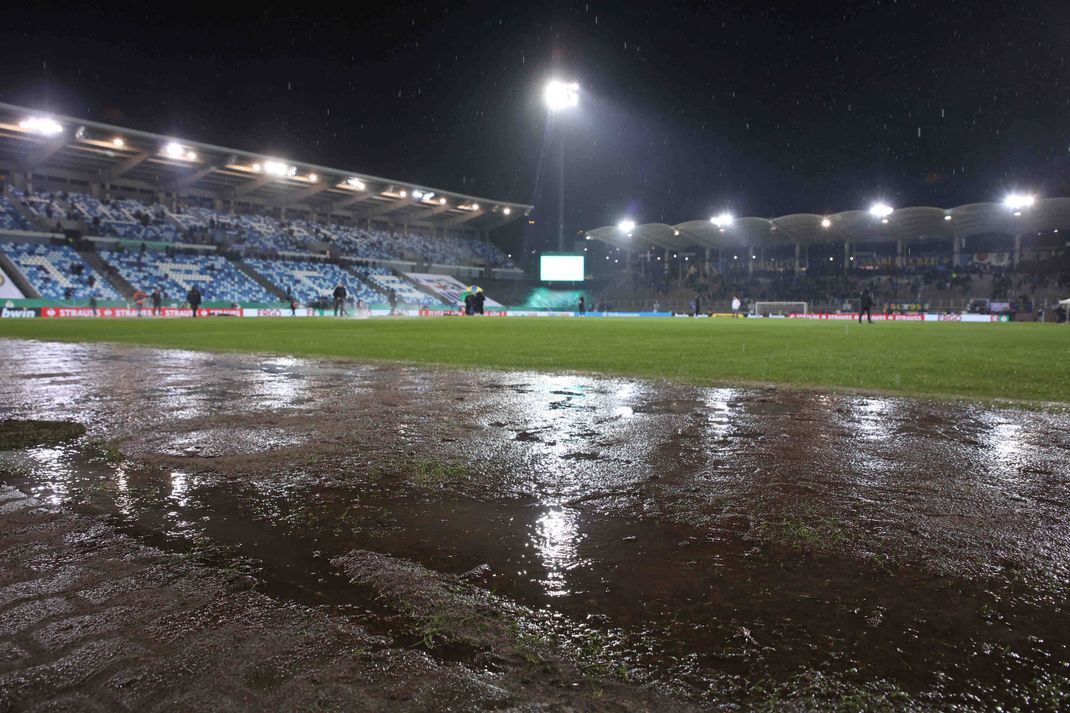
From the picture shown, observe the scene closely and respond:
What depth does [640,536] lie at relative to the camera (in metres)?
2.27

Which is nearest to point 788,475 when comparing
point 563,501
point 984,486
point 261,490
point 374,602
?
point 984,486

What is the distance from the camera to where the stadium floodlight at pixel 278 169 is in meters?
46.5

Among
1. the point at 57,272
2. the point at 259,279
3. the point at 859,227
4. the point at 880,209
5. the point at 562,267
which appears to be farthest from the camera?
the point at 562,267

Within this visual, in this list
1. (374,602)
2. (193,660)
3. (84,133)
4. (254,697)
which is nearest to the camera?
(254,697)

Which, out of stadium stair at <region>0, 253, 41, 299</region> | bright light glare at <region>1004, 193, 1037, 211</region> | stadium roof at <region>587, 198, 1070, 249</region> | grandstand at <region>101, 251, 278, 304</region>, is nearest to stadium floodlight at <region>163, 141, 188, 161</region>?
grandstand at <region>101, 251, 278, 304</region>

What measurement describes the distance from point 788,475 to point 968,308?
52.8 m

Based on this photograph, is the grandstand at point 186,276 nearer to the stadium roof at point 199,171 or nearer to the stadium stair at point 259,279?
the stadium stair at point 259,279

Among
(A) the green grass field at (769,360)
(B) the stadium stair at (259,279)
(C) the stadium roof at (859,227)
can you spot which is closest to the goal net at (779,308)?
(C) the stadium roof at (859,227)

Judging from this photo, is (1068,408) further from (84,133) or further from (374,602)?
(84,133)

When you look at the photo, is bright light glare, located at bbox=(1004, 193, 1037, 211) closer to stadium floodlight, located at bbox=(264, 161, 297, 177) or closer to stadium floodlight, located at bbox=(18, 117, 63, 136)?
stadium floodlight, located at bbox=(264, 161, 297, 177)

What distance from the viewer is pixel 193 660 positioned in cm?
146

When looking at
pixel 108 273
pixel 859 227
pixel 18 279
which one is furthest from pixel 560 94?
pixel 18 279

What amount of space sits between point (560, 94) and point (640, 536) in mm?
45923

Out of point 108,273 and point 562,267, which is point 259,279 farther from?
point 562,267
